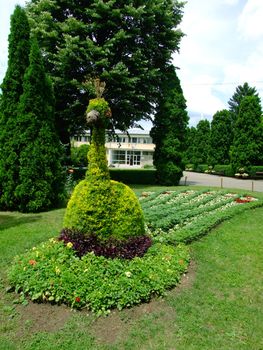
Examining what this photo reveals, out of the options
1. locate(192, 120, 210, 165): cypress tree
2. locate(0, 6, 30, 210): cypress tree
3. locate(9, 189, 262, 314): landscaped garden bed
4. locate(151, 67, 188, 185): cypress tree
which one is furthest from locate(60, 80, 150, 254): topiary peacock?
locate(192, 120, 210, 165): cypress tree

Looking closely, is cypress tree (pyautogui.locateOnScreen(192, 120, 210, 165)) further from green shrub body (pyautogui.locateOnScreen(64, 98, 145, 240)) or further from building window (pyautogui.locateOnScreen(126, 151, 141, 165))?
green shrub body (pyautogui.locateOnScreen(64, 98, 145, 240))

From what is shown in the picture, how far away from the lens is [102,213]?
192 inches

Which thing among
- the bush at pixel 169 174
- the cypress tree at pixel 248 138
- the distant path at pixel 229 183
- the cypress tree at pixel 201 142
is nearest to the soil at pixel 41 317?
the bush at pixel 169 174

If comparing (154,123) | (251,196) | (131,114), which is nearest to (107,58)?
(131,114)

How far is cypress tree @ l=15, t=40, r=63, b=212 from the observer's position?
9.38 metres

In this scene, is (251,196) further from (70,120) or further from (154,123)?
(70,120)

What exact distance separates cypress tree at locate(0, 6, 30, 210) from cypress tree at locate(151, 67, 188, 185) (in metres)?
9.16

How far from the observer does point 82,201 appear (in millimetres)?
4918

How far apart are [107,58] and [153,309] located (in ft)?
40.4

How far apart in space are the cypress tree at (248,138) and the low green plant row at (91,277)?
25698 millimetres

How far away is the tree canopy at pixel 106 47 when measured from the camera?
14.1 meters

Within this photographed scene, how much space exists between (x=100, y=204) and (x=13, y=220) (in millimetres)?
4537

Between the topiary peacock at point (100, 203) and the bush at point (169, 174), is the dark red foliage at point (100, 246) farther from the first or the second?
the bush at point (169, 174)

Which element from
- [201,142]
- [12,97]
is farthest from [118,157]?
[12,97]
